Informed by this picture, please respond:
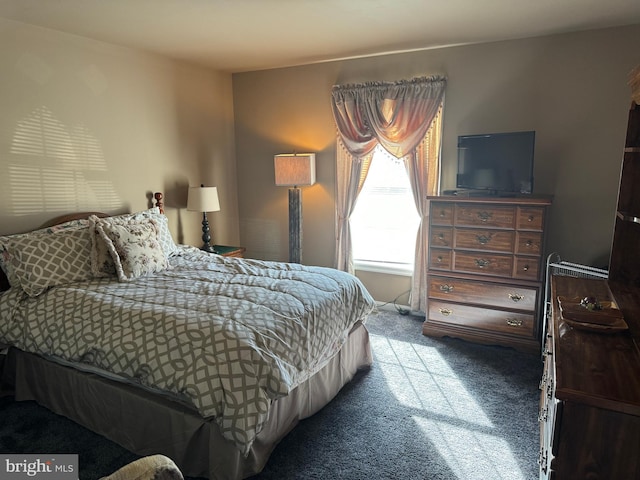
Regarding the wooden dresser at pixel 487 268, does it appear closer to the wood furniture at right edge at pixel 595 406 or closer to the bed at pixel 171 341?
the bed at pixel 171 341

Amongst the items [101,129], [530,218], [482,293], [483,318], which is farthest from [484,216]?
[101,129]

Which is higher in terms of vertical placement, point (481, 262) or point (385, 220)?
point (385, 220)

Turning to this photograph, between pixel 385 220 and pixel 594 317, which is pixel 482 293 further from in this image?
pixel 594 317

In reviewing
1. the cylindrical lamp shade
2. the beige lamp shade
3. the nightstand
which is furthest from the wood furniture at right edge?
the cylindrical lamp shade

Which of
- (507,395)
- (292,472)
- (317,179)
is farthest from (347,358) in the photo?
(317,179)

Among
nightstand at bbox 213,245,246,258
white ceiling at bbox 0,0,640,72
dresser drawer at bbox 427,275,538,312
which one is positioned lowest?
dresser drawer at bbox 427,275,538,312

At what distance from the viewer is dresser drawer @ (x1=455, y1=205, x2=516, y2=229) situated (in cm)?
308

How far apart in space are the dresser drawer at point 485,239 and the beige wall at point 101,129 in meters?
2.62

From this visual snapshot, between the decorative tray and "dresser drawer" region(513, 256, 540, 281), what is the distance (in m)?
1.35

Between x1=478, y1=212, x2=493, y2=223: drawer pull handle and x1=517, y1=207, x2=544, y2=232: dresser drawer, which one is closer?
x1=517, y1=207, x2=544, y2=232: dresser drawer

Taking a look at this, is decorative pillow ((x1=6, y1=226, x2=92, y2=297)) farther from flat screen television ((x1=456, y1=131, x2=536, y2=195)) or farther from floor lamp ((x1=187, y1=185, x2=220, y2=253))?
flat screen television ((x1=456, y1=131, x2=536, y2=195))

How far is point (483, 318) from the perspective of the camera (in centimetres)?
329

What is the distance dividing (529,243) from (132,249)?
9.44ft

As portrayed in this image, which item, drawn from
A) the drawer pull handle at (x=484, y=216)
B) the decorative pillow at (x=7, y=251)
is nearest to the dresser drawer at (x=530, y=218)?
the drawer pull handle at (x=484, y=216)
